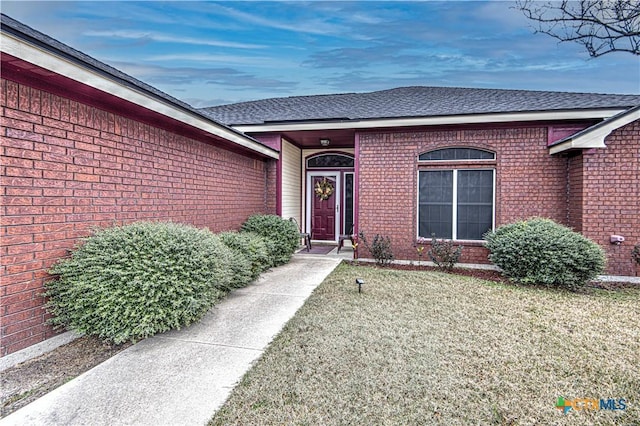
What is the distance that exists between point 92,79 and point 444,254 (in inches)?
260

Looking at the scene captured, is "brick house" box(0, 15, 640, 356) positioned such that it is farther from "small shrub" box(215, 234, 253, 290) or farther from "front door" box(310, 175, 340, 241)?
"small shrub" box(215, 234, 253, 290)

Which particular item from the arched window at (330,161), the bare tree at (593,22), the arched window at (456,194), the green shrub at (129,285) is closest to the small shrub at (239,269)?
the green shrub at (129,285)

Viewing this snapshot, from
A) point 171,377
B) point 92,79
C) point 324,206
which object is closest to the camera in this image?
point 171,377

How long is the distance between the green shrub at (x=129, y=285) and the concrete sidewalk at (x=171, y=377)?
0.87 feet

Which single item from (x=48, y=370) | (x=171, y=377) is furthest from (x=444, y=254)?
(x=48, y=370)

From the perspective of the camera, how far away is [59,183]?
3.30 metres

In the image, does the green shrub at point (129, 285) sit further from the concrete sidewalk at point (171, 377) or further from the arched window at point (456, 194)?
the arched window at point (456, 194)

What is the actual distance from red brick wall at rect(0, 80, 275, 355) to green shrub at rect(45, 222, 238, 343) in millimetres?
216

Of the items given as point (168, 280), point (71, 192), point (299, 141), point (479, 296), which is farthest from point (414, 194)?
point (71, 192)

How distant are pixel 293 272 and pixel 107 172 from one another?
3.81m

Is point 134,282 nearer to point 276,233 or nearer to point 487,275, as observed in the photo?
point 276,233

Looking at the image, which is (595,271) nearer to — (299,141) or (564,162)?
(564,162)

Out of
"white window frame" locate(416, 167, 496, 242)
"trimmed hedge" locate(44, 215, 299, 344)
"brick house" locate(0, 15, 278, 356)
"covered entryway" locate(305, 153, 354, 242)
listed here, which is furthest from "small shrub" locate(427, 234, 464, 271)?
"brick house" locate(0, 15, 278, 356)

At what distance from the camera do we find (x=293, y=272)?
21.7 feet
